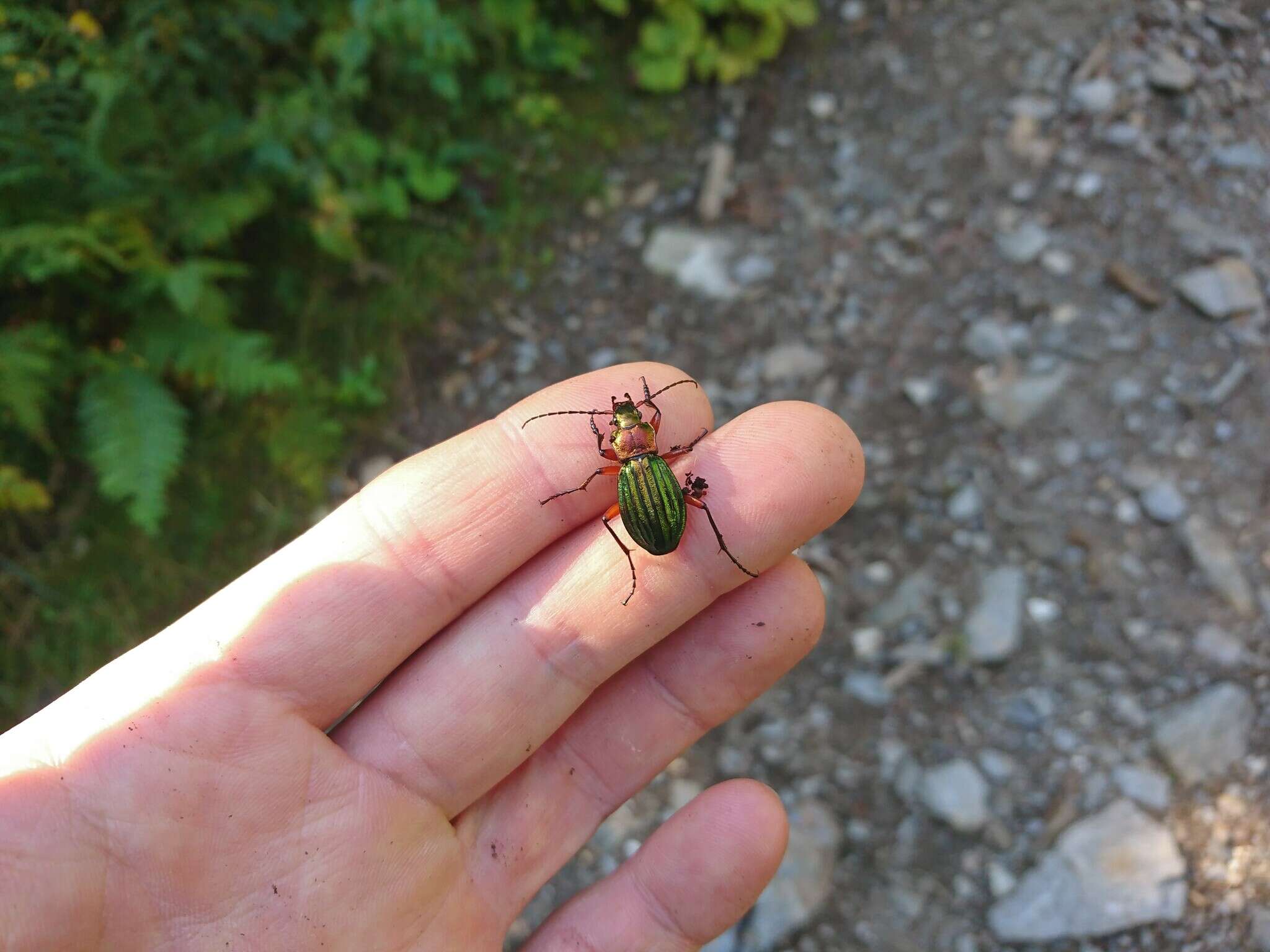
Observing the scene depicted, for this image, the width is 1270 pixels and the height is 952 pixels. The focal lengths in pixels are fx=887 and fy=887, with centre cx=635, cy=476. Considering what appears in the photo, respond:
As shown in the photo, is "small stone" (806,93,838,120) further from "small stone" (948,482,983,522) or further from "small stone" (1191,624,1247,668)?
"small stone" (1191,624,1247,668)

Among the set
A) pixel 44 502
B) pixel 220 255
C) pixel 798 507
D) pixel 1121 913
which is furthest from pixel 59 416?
pixel 1121 913

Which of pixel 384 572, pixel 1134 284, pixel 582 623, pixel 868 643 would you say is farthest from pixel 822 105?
pixel 384 572

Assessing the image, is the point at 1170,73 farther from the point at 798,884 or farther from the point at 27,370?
the point at 27,370

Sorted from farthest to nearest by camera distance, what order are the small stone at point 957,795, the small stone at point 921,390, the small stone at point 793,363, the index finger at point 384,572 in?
1. the small stone at point 793,363
2. the small stone at point 921,390
3. the small stone at point 957,795
4. the index finger at point 384,572

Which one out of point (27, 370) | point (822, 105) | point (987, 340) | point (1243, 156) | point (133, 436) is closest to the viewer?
point (27, 370)

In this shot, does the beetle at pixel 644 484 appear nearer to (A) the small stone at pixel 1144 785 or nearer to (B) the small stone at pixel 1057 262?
(A) the small stone at pixel 1144 785

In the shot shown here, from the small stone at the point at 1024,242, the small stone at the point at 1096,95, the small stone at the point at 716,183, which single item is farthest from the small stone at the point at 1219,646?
the small stone at the point at 716,183

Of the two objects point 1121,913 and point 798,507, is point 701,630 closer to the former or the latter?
point 798,507

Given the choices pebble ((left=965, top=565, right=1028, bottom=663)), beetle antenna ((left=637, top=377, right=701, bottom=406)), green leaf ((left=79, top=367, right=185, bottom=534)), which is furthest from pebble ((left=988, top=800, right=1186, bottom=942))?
green leaf ((left=79, top=367, right=185, bottom=534))
